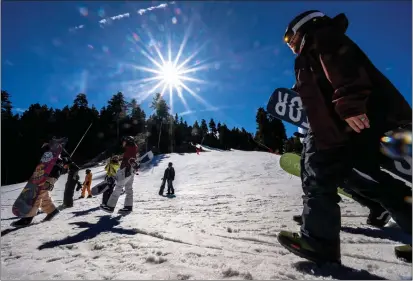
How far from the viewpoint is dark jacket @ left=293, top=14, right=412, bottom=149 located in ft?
5.56

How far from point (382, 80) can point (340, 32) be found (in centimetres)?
49

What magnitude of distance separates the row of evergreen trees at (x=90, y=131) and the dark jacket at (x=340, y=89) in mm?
33592

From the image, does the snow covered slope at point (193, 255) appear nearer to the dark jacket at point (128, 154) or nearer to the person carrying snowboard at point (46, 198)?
the person carrying snowboard at point (46, 198)

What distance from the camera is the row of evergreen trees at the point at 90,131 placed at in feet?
155

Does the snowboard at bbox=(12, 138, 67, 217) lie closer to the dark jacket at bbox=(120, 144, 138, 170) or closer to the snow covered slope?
the dark jacket at bbox=(120, 144, 138, 170)

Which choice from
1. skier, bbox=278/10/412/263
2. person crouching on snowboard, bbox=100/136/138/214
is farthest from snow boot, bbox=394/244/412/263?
person crouching on snowboard, bbox=100/136/138/214

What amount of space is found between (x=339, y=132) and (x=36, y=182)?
5.08m

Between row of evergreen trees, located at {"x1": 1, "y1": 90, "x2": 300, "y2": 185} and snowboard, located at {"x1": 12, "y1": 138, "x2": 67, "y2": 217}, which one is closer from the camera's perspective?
snowboard, located at {"x1": 12, "y1": 138, "x2": 67, "y2": 217}

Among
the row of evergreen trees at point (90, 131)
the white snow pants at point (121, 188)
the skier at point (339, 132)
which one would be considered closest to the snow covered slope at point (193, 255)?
the skier at point (339, 132)

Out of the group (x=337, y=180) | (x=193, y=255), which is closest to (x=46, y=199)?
(x=193, y=255)

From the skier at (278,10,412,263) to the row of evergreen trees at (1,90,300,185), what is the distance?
1323 inches

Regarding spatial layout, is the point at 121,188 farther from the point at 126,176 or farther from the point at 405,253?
the point at 405,253

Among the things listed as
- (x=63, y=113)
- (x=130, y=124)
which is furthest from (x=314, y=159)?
(x=130, y=124)

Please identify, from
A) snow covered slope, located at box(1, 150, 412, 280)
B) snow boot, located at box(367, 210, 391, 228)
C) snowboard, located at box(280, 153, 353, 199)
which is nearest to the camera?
snow covered slope, located at box(1, 150, 412, 280)
